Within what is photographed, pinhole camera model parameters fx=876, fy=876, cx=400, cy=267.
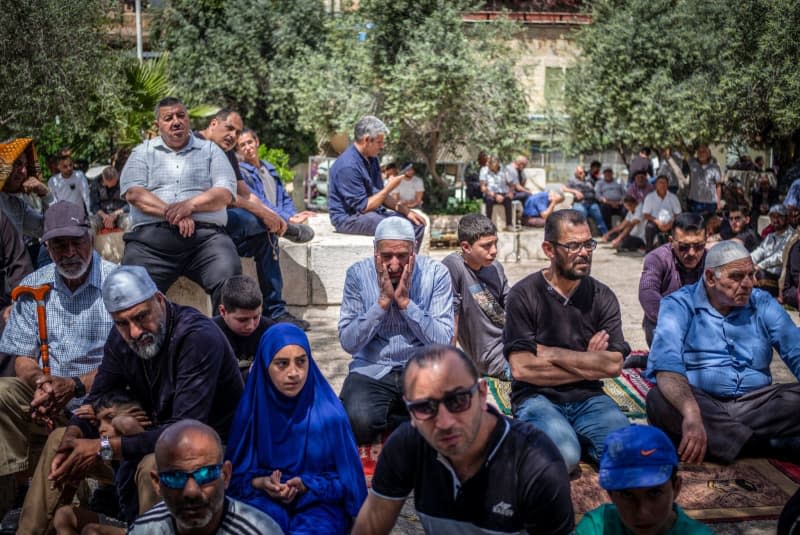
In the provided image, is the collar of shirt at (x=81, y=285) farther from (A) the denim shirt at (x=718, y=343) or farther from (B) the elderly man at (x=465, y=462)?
(A) the denim shirt at (x=718, y=343)

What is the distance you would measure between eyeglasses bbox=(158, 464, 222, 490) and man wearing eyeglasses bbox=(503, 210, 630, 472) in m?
2.06

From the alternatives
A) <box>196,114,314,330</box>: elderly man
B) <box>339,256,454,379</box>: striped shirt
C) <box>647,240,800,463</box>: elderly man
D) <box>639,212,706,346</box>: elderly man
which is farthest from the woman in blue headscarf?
<box>196,114,314,330</box>: elderly man

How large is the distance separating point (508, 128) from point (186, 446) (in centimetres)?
1487

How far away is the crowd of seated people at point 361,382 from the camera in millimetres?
3002

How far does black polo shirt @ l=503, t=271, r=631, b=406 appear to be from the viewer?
497cm

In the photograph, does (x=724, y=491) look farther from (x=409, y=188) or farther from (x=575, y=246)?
(x=409, y=188)

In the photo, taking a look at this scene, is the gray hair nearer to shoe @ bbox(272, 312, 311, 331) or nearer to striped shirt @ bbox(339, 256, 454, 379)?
shoe @ bbox(272, 312, 311, 331)

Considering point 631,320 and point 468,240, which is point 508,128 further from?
point 468,240

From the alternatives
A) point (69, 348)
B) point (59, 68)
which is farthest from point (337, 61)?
point (69, 348)

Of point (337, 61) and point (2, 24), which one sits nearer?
point (2, 24)

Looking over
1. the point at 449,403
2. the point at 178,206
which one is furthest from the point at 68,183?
the point at 449,403

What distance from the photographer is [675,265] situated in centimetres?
662

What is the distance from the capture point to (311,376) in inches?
166

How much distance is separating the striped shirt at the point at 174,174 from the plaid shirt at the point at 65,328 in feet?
5.37
